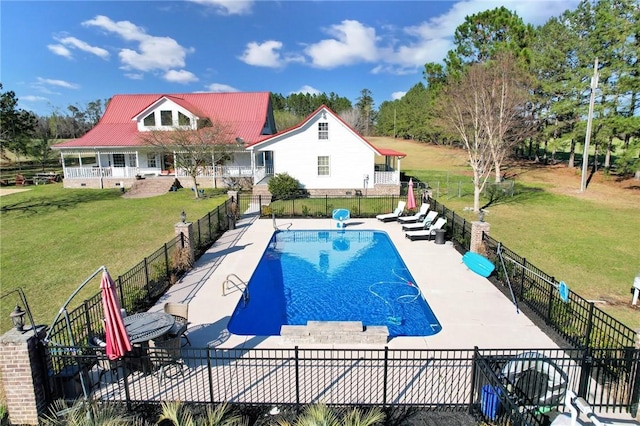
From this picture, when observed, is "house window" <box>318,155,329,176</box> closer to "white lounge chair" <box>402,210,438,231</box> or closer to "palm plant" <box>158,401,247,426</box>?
"white lounge chair" <box>402,210,438,231</box>

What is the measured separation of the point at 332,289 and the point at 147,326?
6.54 meters

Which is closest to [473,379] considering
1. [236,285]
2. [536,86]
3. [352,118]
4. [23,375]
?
[23,375]

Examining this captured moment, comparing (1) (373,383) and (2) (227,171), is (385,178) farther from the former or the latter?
(1) (373,383)

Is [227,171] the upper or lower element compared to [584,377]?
upper

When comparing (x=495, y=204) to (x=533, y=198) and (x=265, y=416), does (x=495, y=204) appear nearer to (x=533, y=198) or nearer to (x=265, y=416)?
(x=533, y=198)

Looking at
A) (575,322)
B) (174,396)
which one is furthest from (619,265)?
(174,396)

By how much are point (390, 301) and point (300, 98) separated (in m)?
103

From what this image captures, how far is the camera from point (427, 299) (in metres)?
11.0

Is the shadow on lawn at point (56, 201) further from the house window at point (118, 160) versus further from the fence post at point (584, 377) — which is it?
the fence post at point (584, 377)

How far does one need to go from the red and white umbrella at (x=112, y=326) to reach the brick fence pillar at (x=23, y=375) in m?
1.20

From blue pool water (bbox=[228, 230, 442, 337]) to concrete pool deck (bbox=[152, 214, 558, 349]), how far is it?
34 centimetres

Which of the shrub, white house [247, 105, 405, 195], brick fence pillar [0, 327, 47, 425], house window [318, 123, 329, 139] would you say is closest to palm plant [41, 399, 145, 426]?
brick fence pillar [0, 327, 47, 425]

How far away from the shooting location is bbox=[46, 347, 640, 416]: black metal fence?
6.13m

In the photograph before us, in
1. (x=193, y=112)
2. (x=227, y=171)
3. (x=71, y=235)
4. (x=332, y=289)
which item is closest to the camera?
(x=332, y=289)
